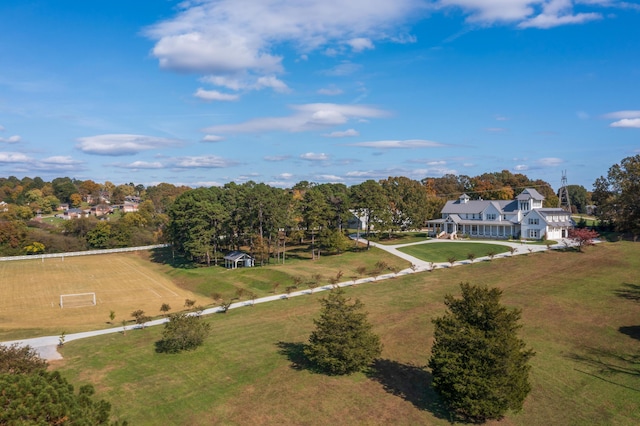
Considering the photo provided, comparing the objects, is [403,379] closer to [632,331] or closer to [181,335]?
[181,335]

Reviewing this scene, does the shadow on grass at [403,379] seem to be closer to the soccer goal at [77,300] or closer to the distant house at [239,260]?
the soccer goal at [77,300]

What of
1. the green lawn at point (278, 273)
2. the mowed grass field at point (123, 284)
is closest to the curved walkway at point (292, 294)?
the green lawn at point (278, 273)

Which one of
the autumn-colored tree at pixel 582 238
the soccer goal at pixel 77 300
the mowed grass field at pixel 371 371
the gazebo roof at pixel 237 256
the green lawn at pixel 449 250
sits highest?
the autumn-colored tree at pixel 582 238

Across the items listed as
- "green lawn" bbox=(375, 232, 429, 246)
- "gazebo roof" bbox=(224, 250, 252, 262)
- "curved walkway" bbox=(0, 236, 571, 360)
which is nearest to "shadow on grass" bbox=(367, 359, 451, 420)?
"curved walkway" bbox=(0, 236, 571, 360)

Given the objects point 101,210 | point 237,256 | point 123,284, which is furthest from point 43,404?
point 101,210

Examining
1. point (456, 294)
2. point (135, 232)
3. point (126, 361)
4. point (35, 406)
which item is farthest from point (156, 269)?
point (35, 406)

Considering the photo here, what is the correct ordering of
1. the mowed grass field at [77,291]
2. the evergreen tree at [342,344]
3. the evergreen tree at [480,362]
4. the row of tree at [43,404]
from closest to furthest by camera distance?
the row of tree at [43,404]
the evergreen tree at [480,362]
the evergreen tree at [342,344]
the mowed grass field at [77,291]

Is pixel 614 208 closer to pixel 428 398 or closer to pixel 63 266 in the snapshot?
pixel 428 398
